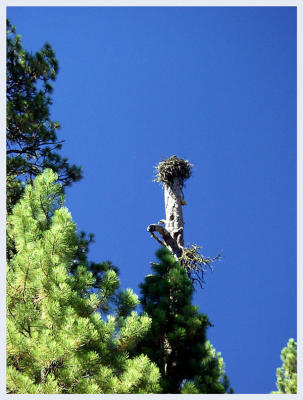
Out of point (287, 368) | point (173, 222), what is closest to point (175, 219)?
point (173, 222)

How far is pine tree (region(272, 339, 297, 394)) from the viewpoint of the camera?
1323cm

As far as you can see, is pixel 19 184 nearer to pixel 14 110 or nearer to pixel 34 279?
pixel 14 110

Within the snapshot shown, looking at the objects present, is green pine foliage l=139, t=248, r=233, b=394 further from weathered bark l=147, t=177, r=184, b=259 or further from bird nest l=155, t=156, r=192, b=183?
bird nest l=155, t=156, r=192, b=183

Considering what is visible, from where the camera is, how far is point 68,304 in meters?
4.55

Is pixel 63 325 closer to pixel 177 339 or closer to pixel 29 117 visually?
pixel 177 339

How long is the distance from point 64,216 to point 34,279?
0.84 metres

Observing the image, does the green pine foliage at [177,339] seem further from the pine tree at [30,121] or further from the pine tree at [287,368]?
the pine tree at [287,368]

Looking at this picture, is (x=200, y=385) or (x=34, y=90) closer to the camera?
(x=200, y=385)

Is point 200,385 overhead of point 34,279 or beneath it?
beneath

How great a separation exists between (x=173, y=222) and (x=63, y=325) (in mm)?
4232

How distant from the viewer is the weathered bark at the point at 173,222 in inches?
311

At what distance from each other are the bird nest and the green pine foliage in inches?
130

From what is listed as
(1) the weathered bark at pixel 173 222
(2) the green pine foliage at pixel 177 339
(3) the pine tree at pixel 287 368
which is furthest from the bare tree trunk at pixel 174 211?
(3) the pine tree at pixel 287 368

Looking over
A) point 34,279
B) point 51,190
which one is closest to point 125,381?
point 34,279
